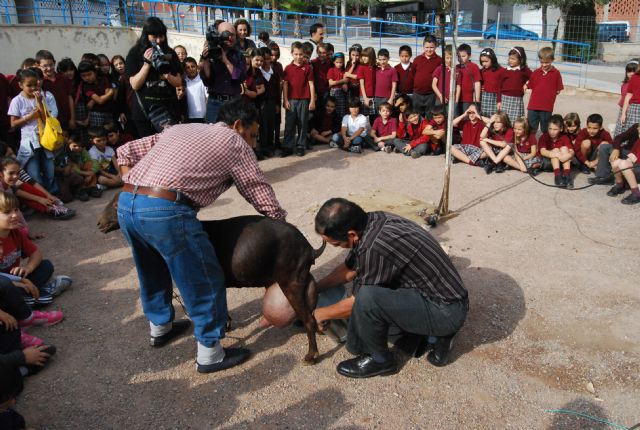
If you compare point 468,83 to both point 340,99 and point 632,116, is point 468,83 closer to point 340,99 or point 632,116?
point 340,99

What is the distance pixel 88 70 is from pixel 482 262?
618 centimetres

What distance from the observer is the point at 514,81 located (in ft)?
27.5

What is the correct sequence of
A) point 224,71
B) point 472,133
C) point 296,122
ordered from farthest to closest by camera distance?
point 296,122 < point 472,133 < point 224,71

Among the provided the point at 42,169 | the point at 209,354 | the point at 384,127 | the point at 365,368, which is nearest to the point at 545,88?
the point at 384,127

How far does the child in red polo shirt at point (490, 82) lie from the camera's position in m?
8.56

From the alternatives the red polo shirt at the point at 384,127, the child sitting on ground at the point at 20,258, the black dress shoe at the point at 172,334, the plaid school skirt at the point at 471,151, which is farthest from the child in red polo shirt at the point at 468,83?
the child sitting on ground at the point at 20,258

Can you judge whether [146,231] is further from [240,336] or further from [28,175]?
[28,175]

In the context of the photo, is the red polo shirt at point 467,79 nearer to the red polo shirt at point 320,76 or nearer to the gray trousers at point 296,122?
the red polo shirt at point 320,76

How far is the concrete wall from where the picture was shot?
72.3 feet

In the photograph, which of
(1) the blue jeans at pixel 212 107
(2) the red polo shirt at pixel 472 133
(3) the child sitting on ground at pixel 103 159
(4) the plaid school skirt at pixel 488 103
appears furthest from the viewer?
(4) the plaid school skirt at pixel 488 103

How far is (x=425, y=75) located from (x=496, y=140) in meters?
1.91

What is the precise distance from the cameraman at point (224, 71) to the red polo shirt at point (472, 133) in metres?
3.55

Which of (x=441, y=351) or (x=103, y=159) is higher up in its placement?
(x=103, y=159)

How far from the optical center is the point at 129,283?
184 inches
